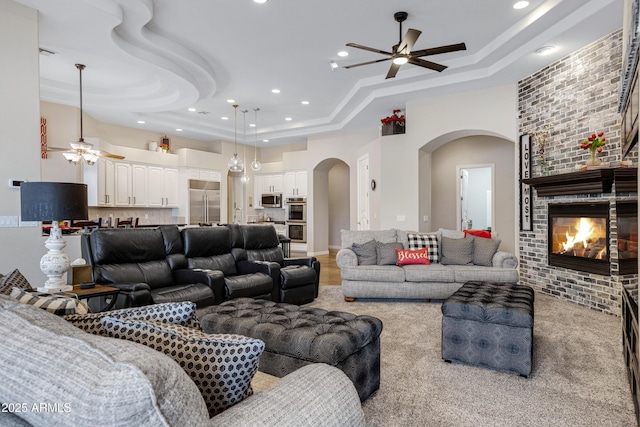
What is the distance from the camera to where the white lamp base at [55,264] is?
2.92 m

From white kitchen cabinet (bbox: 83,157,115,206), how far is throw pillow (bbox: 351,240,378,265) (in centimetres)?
549

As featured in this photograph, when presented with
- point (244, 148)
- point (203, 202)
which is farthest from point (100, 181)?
point (244, 148)

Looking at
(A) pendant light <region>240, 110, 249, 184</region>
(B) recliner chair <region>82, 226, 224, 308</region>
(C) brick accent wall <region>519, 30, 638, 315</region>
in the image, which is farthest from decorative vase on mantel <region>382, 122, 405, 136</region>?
(B) recliner chair <region>82, 226, 224, 308</region>

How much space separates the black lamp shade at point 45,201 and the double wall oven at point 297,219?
25.2 ft

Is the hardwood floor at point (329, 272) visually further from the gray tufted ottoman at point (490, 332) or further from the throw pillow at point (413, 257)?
the gray tufted ottoman at point (490, 332)

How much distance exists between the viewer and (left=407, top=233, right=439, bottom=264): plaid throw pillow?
5395 mm

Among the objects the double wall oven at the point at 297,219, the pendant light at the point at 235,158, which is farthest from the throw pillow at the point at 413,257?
the double wall oven at the point at 297,219

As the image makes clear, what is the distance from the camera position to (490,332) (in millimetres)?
2830

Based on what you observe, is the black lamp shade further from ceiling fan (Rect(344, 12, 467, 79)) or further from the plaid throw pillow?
the plaid throw pillow

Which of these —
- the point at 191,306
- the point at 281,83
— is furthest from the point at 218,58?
the point at 191,306

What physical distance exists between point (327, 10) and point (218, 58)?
2089mm

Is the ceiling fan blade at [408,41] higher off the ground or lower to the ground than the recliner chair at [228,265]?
higher

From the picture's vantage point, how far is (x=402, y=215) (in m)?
7.11

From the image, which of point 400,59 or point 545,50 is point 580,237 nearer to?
point 545,50
